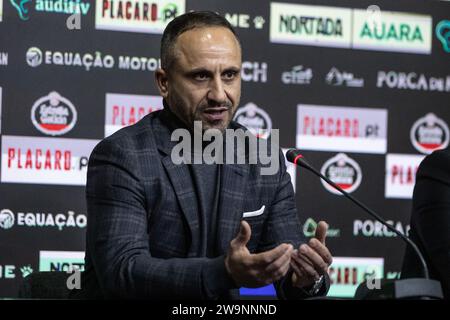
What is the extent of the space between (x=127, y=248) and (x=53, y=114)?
6.30 ft

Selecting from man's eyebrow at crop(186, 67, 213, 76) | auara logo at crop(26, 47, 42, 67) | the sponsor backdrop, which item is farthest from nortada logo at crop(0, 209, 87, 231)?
man's eyebrow at crop(186, 67, 213, 76)

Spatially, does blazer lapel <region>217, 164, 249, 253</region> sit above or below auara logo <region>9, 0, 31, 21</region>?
below

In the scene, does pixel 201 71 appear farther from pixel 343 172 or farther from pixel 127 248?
pixel 343 172

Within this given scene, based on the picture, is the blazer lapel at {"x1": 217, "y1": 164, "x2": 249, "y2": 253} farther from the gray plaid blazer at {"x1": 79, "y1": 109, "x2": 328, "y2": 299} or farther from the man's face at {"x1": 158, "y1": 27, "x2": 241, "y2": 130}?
the man's face at {"x1": 158, "y1": 27, "x2": 241, "y2": 130}

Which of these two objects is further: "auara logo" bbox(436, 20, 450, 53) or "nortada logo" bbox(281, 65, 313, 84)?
"auara logo" bbox(436, 20, 450, 53)

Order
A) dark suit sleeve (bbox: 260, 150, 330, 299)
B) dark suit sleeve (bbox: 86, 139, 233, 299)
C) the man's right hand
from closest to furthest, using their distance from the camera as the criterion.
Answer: the man's right hand < dark suit sleeve (bbox: 86, 139, 233, 299) < dark suit sleeve (bbox: 260, 150, 330, 299)

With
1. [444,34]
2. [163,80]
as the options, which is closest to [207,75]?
[163,80]

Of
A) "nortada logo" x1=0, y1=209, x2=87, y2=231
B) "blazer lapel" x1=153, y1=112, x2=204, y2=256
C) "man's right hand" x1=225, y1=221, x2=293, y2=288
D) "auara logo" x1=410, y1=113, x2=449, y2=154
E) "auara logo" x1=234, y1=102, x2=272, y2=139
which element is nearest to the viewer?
"man's right hand" x1=225, y1=221, x2=293, y2=288

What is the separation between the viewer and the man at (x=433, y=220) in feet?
7.80

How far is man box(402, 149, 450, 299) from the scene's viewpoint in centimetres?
238

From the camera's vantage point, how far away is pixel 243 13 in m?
4.14

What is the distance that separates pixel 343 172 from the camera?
13.9 ft

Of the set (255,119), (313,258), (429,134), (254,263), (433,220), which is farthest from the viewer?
(429,134)

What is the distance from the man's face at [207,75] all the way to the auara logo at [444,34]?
7.44ft
